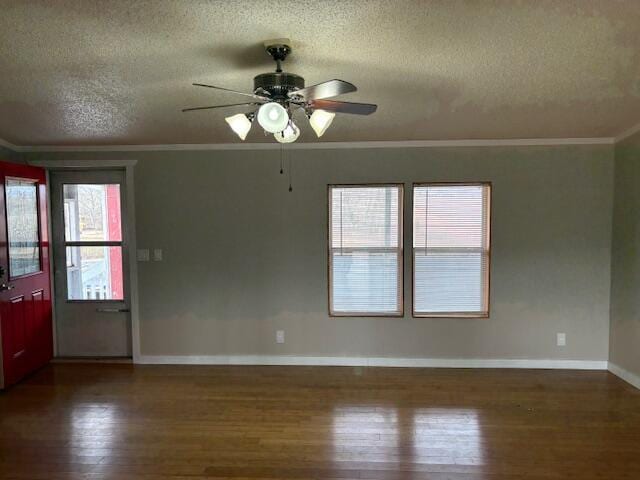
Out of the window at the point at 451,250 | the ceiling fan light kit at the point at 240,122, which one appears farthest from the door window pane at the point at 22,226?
the window at the point at 451,250

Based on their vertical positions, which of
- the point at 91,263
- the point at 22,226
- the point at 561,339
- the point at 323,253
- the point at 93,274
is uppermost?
the point at 22,226

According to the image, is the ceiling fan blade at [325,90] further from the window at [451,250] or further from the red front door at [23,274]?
the red front door at [23,274]

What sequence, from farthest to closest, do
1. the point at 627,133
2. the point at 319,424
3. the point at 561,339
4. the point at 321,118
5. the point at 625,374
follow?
1. the point at 561,339
2. the point at 625,374
3. the point at 627,133
4. the point at 319,424
5. the point at 321,118

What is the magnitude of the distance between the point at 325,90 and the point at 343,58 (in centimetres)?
33

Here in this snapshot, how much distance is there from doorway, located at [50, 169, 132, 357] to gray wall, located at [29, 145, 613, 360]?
0.24 metres

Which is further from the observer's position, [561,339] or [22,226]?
[561,339]

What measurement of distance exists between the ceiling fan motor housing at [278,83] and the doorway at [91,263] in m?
2.70

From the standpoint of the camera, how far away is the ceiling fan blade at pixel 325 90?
5.78 ft

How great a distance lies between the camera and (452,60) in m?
2.08

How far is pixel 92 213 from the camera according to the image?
4.13 metres

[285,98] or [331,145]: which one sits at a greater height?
[331,145]

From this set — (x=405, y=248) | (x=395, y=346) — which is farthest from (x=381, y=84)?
(x=395, y=346)

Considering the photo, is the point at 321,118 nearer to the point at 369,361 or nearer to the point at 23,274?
the point at 369,361

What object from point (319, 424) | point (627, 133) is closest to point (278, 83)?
point (319, 424)
